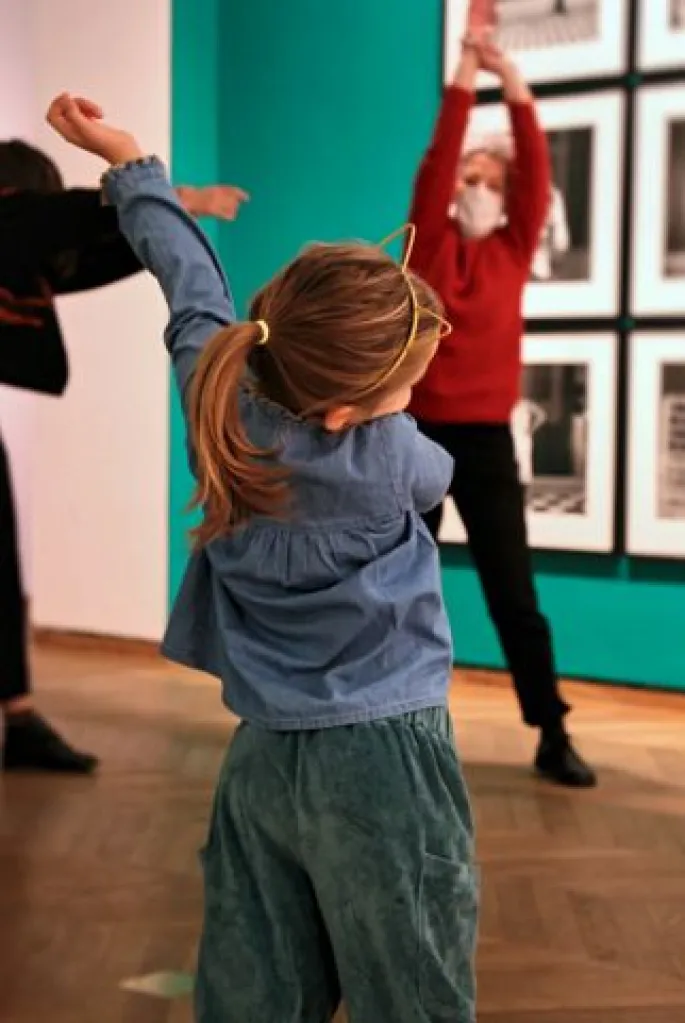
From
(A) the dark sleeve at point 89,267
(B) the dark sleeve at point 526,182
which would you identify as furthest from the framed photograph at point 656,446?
(A) the dark sleeve at point 89,267

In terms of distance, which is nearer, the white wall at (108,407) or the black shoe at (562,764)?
the black shoe at (562,764)

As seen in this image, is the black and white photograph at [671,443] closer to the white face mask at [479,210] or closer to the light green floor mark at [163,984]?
the white face mask at [479,210]

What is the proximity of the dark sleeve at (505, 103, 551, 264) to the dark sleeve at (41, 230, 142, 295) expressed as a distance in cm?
87

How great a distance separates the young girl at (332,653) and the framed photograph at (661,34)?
268cm

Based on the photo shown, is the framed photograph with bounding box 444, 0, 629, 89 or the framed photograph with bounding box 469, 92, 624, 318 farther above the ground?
the framed photograph with bounding box 444, 0, 629, 89

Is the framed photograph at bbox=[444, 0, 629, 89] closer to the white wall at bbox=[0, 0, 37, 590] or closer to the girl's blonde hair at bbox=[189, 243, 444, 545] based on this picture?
the white wall at bbox=[0, 0, 37, 590]

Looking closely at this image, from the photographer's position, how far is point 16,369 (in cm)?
271

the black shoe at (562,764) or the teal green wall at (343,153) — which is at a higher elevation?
the teal green wall at (343,153)

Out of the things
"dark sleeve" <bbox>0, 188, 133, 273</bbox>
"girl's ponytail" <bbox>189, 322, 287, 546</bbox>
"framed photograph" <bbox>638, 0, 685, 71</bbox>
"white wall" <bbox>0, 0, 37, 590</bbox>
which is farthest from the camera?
"white wall" <bbox>0, 0, 37, 590</bbox>

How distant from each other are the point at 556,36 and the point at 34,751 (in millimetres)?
2328

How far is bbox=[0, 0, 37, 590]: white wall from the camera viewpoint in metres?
5.29

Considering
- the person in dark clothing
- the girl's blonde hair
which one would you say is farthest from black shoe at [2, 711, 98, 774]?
the girl's blonde hair

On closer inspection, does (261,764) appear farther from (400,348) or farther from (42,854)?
(42,854)

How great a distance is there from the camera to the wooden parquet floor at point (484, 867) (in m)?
1.79
